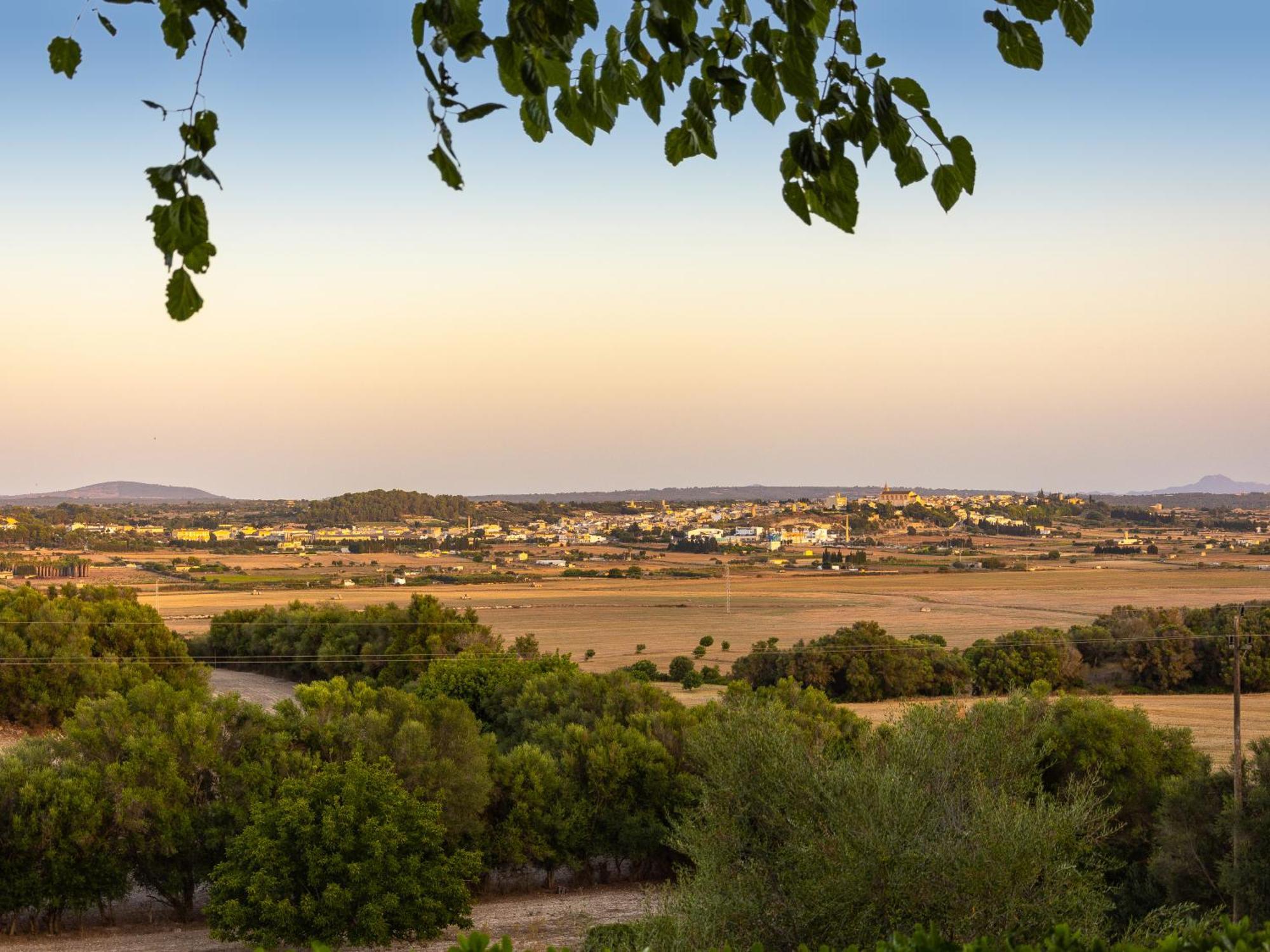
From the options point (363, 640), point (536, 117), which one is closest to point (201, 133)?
A: point (536, 117)

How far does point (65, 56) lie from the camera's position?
280 cm

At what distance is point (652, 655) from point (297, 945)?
37.9m

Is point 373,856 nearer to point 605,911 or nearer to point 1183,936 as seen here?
point 605,911

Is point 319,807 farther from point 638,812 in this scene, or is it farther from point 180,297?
point 180,297

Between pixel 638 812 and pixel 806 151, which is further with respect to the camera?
pixel 638 812

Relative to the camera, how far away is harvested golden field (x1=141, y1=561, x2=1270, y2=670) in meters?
61.4

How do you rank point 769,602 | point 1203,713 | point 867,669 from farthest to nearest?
point 769,602 < point 867,669 < point 1203,713

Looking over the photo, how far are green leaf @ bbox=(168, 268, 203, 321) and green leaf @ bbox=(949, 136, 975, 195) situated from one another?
5.67ft

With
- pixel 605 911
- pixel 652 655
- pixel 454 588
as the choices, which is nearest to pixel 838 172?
pixel 605 911

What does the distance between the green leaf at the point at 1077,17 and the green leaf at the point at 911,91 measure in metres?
0.48

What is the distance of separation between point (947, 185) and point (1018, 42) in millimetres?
363

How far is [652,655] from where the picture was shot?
5638 cm

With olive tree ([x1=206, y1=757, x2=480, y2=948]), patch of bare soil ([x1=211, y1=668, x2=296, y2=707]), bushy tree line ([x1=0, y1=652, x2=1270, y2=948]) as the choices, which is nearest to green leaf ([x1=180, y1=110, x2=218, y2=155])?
bushy tree line ([x1=0, y1=652, x2=1270, y2=948])

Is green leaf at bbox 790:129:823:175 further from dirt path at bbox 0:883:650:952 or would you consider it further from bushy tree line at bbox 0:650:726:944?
bushy tree line at bbox 0:650:726:944
